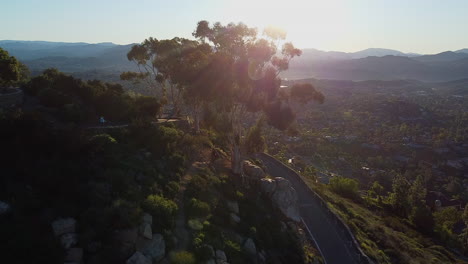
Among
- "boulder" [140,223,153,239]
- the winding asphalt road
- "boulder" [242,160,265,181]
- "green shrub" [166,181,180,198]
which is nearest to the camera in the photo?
"boulder" [140,223,153,239]

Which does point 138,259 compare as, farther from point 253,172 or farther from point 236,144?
point 253,172

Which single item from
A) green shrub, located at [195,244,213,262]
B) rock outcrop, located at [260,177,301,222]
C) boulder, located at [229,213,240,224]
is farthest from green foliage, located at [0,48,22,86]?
green shrub, located at [195,244,213,262]

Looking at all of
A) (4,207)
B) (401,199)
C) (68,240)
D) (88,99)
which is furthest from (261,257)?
(401,199)

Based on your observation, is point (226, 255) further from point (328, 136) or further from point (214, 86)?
point (328, 136)

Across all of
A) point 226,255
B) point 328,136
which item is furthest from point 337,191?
point 328,136

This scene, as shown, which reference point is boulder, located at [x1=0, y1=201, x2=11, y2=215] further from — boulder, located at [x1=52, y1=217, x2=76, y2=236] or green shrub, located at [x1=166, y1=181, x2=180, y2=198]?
green shrub, located at [x1=166, y1=181, x2=180, y2=198]

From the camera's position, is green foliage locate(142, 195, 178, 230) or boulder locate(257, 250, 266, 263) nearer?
green foliage locate(142, 195, 178, 230)

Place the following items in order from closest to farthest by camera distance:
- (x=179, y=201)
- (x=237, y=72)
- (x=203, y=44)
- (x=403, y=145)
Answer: (x=179, y=201), (x=237, y=72), (x=203, y=44), (x=403, y=145)
